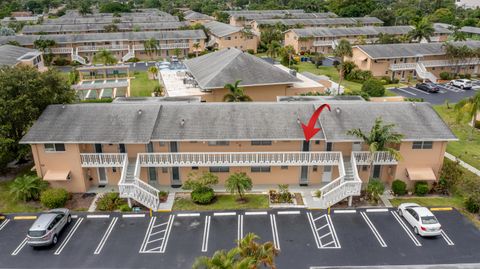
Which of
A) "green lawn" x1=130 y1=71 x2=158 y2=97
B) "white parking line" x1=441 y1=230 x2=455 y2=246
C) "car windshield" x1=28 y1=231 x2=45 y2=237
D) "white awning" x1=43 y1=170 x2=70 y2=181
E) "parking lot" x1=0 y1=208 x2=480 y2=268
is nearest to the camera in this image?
"parking lot" x1=0 y1=208 x2=480 y2=268

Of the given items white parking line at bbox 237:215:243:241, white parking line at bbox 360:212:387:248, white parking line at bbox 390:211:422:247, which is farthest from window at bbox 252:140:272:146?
white parking line at bbox 390:211:422:247

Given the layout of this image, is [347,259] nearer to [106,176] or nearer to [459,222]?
[459,222]

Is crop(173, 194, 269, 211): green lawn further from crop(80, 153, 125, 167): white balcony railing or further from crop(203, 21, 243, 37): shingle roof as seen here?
crop(203, 21, 243, 37): shingle roof

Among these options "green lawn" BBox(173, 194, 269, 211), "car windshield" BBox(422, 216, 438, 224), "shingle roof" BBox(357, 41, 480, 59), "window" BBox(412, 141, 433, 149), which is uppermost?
"shingle roof" BBox(357, 41, 480, 59)

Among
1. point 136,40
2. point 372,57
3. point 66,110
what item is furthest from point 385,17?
point 66,110

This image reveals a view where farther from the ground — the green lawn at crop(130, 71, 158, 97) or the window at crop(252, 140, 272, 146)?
the window at crop(252, 140, 272, 146)

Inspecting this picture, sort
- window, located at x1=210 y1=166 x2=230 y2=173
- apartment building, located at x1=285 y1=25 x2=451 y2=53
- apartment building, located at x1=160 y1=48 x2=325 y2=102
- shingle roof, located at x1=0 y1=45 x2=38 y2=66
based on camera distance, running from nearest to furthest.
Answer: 1. window, located at x1=210 y1=166 x2=230 y2=173
2. apartment building, located at x1=160 y1=48 x2=325 y2=102
3. shingle roof, located at x1=0 y1=45 x2=38 y2=66
4. apartment building, located at x1=285 y1=25 x2=451 y2=53

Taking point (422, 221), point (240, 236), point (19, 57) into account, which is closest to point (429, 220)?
point (422, 221)

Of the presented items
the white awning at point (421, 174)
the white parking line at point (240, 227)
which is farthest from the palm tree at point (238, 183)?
the white awning at point (421, 174)
